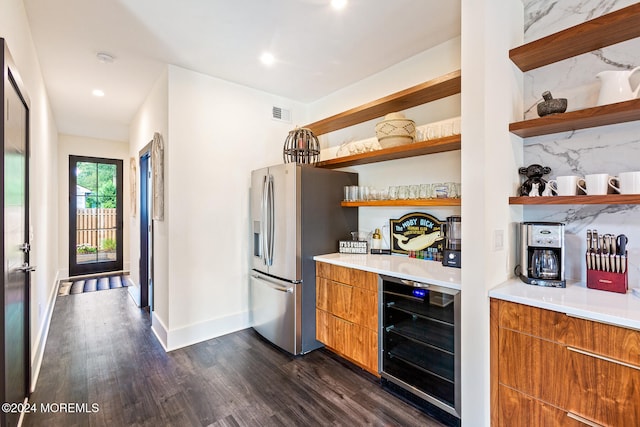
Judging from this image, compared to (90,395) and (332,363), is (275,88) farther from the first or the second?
(90,395)

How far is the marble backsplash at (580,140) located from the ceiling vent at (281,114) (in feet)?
8.53

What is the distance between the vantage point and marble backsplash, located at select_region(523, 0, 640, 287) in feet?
5.49

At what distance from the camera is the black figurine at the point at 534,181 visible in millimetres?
1876

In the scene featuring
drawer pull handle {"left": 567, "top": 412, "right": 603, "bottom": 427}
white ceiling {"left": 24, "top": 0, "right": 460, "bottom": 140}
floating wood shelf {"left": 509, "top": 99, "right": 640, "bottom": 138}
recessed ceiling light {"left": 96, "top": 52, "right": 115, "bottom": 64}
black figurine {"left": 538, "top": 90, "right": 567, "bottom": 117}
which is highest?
recessed ceiling light {"left": 96, "top": 52, "right": 115, "bottom": 64}

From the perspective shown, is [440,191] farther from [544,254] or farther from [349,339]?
[349,339]

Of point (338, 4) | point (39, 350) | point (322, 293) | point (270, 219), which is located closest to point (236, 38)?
point (338, 4)

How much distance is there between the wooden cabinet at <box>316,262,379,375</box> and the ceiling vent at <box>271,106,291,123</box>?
2.00 metres

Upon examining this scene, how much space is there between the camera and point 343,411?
202 cm

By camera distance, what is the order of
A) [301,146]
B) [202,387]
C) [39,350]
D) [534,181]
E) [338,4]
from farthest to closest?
[301,146]
[39,350]
[202,387]
[338,4]
[534,181]

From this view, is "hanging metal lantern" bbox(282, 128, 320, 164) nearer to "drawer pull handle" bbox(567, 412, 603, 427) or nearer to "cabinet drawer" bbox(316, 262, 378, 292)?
"cabinet drawer" bbox(316, 262, 378, 292)

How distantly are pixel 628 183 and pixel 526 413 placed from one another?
4.28 feet

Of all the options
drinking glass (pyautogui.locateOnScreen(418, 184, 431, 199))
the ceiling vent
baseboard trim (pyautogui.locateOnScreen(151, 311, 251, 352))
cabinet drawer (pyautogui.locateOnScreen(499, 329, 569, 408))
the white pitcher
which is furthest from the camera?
the ceiling vent

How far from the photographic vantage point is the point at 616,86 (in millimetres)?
1604

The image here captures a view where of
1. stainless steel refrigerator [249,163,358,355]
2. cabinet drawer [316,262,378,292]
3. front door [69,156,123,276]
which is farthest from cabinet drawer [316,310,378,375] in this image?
front door [69,156,123,276]
